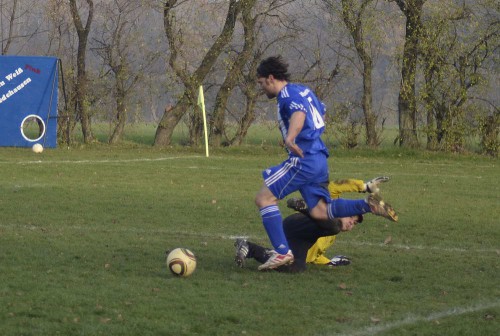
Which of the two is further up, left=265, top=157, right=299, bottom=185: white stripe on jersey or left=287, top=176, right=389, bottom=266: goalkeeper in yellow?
left=265, top=157, right=299, bottom=185: white stripe on jersey

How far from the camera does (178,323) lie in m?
6.10

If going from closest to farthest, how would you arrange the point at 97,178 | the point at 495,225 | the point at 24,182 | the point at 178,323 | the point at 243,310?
the point at 178,323, the point at 243,310, the point at 495,225, the point at 24,182, the point at 97,178

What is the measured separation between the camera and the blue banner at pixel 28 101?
23.3 metres

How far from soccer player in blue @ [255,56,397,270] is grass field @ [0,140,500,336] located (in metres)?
0.47

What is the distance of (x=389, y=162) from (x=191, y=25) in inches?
335

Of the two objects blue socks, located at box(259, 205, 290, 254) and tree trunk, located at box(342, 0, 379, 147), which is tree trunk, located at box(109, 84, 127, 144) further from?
blue socks, located at box(259, 205, 290, 254)

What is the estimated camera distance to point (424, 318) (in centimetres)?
644

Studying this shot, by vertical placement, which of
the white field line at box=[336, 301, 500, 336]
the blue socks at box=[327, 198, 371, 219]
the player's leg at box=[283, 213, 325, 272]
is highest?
the blue socks at box=[327, 198, 371, 219]

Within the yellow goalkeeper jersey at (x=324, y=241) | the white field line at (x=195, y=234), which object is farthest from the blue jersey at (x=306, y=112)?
the white field line at (x=195, y=234)

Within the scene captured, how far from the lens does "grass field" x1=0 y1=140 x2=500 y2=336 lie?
20.5ft

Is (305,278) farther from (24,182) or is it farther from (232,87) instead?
(232,87)

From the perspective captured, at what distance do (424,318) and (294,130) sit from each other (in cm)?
214

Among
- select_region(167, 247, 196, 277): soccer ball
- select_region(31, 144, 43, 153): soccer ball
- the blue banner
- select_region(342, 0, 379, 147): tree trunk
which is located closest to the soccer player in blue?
select_region(167, 247, 196, 277): soccer ball

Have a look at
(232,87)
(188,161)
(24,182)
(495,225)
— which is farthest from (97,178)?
(232,87)
